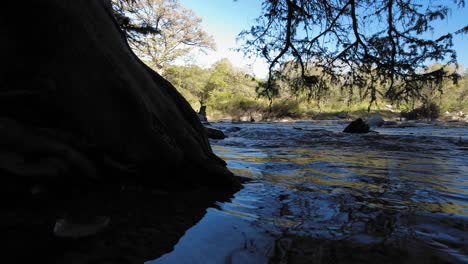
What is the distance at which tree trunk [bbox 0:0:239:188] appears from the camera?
1.26 m

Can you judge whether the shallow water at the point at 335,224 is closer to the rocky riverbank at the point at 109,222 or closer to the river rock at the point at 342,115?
the rocky riverbank at the point at 109,222

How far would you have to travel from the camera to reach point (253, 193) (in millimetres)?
1869

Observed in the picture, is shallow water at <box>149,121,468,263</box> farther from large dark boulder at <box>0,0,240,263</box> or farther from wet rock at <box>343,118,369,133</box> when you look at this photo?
wet rock at <box>343,118,369,133</box>

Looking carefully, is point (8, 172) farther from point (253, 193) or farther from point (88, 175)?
point (253, 193)

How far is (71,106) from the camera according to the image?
53.7 inches

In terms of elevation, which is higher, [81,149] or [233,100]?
[233,100]

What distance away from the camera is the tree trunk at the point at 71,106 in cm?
126

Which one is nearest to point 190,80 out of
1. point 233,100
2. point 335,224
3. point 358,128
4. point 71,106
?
point 233,100

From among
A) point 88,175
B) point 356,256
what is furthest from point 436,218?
point 88,175

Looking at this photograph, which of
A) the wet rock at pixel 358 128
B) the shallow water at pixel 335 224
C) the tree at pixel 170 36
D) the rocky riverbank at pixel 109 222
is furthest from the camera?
the tree at pixel 170 36

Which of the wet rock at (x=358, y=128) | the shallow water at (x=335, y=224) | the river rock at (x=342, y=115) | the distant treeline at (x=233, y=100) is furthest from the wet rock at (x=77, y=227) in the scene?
the river rock at (x=342, y=115)

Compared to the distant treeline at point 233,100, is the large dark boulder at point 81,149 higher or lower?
lower

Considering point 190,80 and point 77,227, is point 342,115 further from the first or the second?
point 77,227

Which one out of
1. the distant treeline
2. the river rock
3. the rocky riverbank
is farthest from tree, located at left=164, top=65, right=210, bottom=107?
the rocky riverbank
